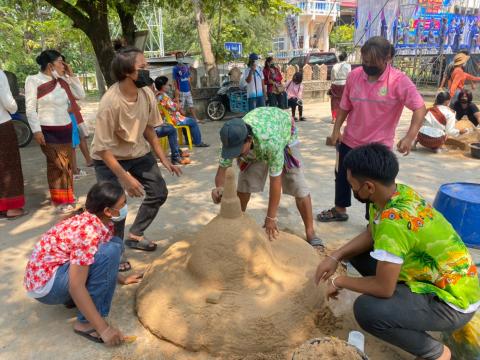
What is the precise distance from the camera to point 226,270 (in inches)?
98.5

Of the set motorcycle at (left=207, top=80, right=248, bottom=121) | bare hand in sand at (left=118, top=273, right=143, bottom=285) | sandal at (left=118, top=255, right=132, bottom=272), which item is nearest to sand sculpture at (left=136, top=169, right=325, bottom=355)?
bare hand in sand at (left=118, top=273, right=143, bottom=285)

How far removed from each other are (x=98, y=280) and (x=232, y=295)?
32.2 inches

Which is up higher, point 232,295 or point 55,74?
point 55,74

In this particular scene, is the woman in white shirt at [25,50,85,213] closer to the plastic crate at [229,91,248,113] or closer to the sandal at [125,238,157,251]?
the sandal at [125,238,157,251]

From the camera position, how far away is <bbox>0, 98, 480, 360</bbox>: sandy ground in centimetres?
239

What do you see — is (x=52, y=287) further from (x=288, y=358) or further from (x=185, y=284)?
(x=288, y=358)

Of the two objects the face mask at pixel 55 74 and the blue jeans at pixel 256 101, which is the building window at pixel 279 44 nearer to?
the blue jeans at pixel 256 101

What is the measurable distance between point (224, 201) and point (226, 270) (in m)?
0.44

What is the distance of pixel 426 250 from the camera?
189 centimetres

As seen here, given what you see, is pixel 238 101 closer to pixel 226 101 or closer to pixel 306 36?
pixel 226 101

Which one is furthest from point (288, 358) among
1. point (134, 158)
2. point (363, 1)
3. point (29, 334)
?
point (363, 1)

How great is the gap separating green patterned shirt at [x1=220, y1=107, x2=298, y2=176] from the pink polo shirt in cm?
90

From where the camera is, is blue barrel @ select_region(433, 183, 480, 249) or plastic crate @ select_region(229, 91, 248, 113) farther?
plastic crate @ select_region(229, 91, 248, 113)

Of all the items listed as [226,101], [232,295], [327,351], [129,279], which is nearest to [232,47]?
[226,101]
